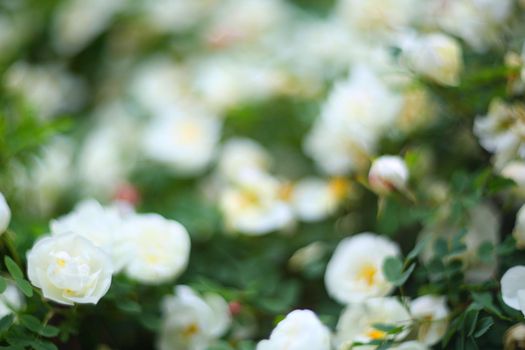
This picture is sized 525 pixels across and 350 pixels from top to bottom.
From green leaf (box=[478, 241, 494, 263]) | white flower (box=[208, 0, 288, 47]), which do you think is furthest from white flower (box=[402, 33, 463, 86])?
white flower (box=[208, 0, 288, 47])

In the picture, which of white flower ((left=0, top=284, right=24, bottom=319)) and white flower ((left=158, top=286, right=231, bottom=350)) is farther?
white flower ((left=158, top=286, right=231, bottom=350))

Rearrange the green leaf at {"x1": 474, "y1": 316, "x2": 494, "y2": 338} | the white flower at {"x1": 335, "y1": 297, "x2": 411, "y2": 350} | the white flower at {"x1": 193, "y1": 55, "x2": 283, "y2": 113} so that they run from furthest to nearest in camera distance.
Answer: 1. the white flower at {"x1": 193, "y1": 55, "x2": 283, "y2": 113}
2. the white flower at {"x1": 335, "y1": 297, "x2": 411, "y2": 350}
3. the green leaf at {"x1": 474, "y1": 316, "x2": 494, "y2": 338}

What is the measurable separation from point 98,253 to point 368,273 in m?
0.38

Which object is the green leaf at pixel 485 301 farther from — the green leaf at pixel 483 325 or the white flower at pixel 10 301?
the white flower at pixel 10 301

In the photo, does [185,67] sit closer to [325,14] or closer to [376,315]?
[325,14]

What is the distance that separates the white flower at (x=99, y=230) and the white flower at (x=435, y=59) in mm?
494

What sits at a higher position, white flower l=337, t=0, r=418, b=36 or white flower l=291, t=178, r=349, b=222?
white flower l=337, t=0, r=418, b=36

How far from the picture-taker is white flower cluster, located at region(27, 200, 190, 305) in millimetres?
700

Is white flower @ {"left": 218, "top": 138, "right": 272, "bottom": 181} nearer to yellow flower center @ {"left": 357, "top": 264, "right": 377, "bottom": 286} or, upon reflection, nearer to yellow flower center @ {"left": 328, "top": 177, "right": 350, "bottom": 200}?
yellow flower center @ {"left": 328, "top": 177, "right": 350, "bottom": 200}

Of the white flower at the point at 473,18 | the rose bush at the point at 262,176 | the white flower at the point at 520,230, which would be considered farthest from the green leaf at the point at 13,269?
the white flower at the point at 473,18

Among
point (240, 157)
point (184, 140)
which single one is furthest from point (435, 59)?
point (184, 140)

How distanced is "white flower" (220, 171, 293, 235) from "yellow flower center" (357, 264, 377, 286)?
0.73ft

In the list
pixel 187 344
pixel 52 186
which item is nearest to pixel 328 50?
pixel 52 186

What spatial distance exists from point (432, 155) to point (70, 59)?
42.2 inches
